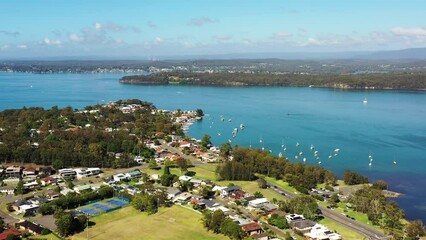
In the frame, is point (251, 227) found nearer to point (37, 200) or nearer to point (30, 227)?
point (30, 227)

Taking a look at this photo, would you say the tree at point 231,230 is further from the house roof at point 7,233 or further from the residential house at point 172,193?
the house roof at point 7,233

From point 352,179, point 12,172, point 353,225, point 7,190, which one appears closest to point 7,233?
point 7,190

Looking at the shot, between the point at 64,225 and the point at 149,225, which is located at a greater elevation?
the point at 64,225

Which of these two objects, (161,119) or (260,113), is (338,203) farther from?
(260,113)

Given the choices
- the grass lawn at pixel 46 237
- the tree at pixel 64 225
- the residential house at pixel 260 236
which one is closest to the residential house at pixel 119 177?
the tree at pixel 64 225

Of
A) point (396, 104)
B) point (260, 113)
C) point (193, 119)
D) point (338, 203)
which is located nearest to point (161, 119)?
point (193, 119)
